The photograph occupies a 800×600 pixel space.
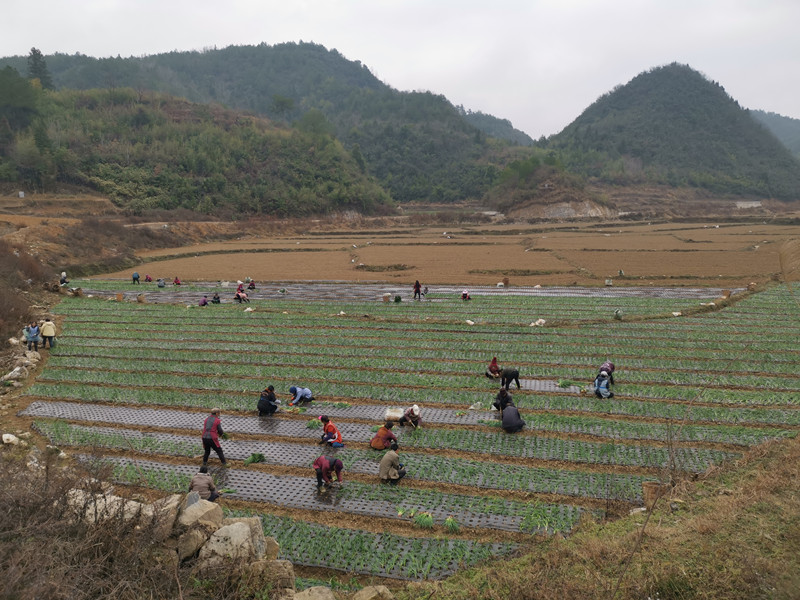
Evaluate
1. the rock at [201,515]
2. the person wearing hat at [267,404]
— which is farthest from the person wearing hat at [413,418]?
the rock at [201,515]

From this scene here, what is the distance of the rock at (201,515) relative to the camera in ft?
20.4

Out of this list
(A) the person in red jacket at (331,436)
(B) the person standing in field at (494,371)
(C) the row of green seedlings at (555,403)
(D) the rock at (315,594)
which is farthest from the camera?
(B) the person standing in field at (494,371)

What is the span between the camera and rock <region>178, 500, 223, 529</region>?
20.4ft

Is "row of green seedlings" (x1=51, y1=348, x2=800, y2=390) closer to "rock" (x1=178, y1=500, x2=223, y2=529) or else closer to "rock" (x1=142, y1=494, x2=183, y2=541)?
"rock" (x1=178, y1=500, x2=223, y2=529)

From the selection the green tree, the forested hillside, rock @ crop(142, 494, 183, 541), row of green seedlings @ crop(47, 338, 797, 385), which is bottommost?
row of green seedlings @ crop(47, 338, 797, 385)

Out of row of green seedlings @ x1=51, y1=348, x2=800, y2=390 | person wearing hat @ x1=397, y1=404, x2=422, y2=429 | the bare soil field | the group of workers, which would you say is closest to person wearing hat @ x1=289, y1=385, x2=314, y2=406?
the group of workers

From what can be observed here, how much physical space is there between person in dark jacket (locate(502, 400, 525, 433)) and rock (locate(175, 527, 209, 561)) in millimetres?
7665

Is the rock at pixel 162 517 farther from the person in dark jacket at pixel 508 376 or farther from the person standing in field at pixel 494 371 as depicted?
the person standing in field at pixel 494 371

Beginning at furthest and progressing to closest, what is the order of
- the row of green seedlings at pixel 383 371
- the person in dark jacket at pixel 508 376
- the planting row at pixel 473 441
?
the row of green seedlings at pixel 383 371
the person in dark jacket at pixel 508 376
the planting row at pixel 473 441

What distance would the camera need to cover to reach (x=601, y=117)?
183 metres

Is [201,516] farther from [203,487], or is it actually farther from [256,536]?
[203,487]

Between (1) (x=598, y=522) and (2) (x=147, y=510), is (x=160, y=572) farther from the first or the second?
(1) (x=598, y=522)

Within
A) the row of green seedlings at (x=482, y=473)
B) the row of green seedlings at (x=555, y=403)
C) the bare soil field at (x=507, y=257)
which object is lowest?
the row of green seedlings at (x=482, y=473)

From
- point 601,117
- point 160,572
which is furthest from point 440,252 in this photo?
point 601,117
